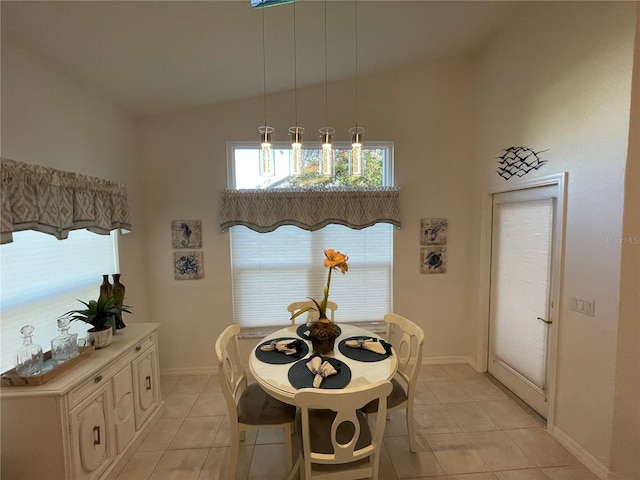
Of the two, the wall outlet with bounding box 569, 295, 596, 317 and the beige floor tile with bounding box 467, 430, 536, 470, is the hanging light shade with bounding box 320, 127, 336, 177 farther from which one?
the beige floor tile with bounding box 467, 430, 536, 470

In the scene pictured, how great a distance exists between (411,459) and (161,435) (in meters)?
1.96

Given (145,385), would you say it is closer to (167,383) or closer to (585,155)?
(167,383)

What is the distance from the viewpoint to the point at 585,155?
192 cm

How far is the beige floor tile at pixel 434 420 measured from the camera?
2.33 meters

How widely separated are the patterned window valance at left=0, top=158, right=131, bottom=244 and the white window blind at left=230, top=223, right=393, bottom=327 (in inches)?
48.2

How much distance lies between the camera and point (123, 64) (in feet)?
6.92

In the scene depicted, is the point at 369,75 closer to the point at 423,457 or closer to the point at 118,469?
the point at 423,457

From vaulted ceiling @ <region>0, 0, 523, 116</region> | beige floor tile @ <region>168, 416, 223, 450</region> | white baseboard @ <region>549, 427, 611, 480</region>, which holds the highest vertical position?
vaulted ceiling @ <region>0, 0, 523, 116</region>

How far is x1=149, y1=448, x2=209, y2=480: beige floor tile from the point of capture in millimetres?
1929

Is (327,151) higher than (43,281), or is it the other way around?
(327,151)

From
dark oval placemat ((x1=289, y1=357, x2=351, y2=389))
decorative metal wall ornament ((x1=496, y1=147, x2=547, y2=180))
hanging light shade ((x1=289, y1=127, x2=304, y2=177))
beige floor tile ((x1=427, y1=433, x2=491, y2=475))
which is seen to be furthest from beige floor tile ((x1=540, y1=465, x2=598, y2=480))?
hanging light shade ((x1=289, y1=127, x2=304, y2=177))

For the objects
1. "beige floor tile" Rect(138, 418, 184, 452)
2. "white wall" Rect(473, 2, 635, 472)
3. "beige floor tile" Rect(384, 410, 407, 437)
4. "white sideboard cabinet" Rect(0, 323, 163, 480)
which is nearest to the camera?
"white sideboard cabinet" Rect(0, 323, 163, 480)

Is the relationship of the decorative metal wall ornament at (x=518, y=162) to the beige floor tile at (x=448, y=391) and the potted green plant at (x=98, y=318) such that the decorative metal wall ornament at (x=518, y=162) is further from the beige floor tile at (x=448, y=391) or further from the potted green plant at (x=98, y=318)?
the potted green plant at (x=98, y=318)

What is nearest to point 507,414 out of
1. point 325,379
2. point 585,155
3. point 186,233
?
point 325,379
